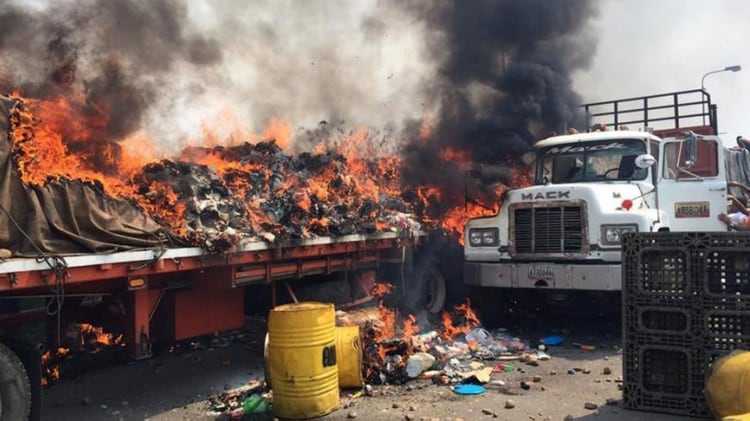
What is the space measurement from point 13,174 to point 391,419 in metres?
3.86

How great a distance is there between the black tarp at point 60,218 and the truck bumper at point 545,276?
4.91m

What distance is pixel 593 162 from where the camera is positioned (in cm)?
928

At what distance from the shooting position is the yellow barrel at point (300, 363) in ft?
18.5

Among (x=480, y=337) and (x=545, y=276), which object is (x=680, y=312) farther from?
(x=480, y=337)

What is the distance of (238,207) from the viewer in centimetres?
Result: 709

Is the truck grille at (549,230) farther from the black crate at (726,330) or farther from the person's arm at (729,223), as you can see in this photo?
the black crate at (726,330)

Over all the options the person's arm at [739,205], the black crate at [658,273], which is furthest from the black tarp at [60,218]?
the person's arm at [739,205]

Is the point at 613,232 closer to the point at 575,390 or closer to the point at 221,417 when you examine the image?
the point at 575,390

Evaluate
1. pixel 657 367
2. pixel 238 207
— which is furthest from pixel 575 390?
pixel 238 207

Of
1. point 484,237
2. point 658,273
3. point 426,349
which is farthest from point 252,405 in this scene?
point 484,237

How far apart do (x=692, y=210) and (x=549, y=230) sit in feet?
7.52

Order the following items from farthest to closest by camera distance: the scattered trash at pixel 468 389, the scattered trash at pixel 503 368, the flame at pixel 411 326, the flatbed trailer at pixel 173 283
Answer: the flame at pixel 411 326 → the scattered trash at pixel 503 368 → the scattered trash at pixel 468 389 → the flatbed trailer at pixel 173 283

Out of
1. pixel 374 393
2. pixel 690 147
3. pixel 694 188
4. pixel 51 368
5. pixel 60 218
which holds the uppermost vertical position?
pixel 690 147

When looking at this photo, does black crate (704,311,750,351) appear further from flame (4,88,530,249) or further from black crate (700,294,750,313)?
flame (4,88,530,249)
